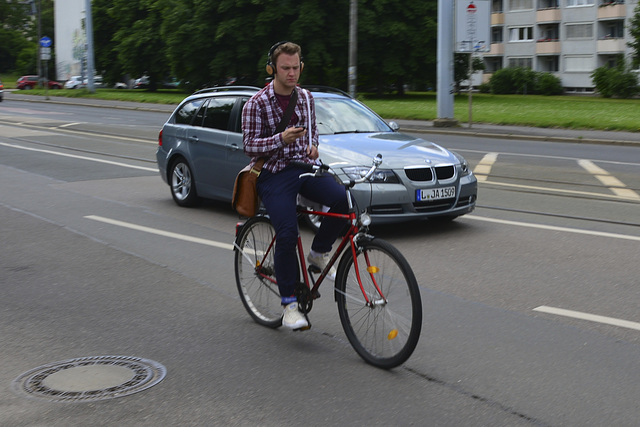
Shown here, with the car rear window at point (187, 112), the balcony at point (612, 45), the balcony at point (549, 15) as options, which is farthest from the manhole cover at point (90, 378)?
the balcony at point (549, 15)

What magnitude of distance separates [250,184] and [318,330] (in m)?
1.05

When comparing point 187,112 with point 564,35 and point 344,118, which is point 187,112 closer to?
point 344,118

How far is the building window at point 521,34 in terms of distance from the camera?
260 feet

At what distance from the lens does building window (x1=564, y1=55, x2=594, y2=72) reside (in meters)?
74.6

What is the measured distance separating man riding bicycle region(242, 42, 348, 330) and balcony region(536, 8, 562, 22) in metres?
75.7

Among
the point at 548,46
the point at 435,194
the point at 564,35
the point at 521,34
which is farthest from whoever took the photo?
the point at 521,34

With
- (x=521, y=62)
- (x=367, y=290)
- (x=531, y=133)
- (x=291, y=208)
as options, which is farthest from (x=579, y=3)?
(x=367, y=290)

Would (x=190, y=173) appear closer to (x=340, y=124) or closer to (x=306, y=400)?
(x=340, y=124)

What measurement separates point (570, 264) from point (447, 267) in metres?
1.04

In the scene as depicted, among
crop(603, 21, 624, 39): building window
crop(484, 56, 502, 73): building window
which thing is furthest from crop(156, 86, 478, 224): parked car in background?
crop(484, 56, 502, 73): building window

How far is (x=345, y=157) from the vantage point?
29.4 feet

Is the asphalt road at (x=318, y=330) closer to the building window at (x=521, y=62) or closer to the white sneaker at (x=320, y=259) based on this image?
the white sneaker at (x=320, y=259)

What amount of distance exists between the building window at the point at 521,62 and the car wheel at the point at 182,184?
71.5 meters

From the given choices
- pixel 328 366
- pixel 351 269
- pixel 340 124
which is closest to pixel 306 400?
pixel 328 366
